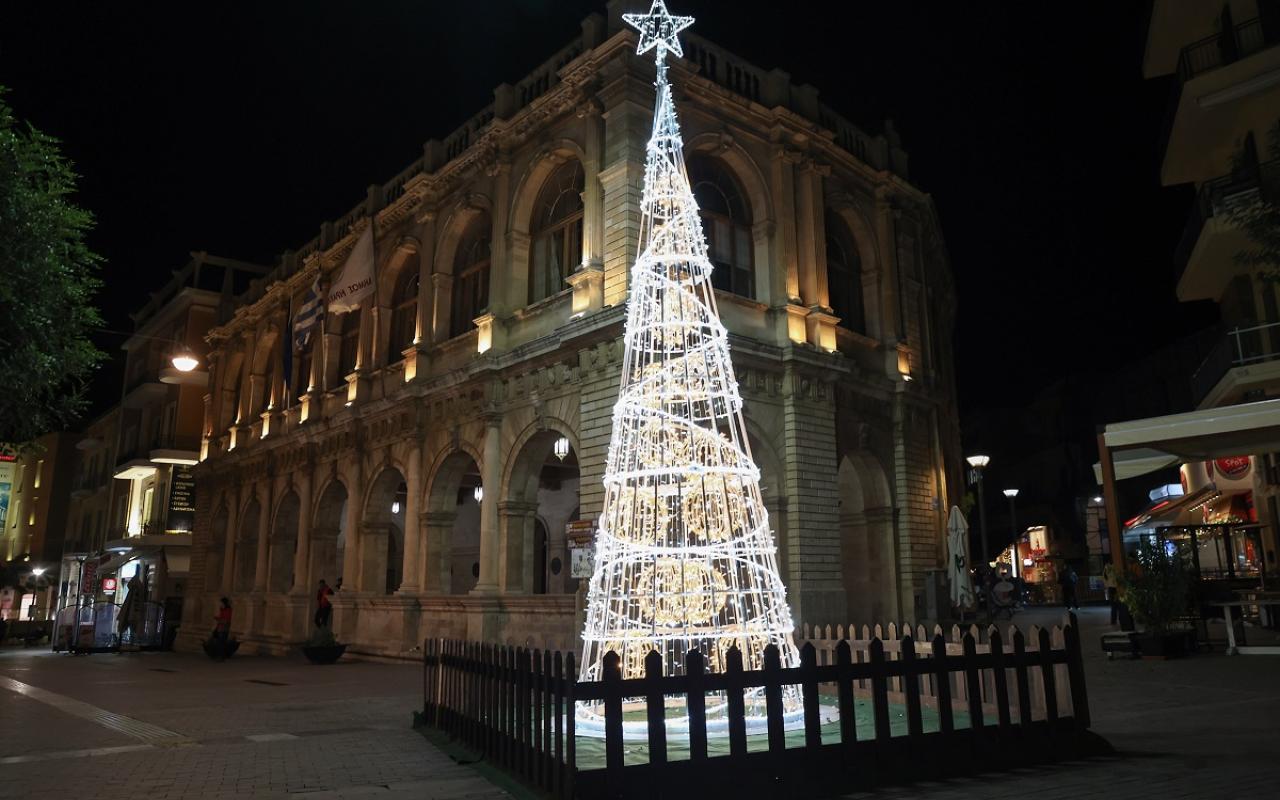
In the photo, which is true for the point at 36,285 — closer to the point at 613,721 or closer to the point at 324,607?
the point at 613,721

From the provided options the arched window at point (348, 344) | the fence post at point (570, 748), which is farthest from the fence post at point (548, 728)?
the arched window at point (348, 344)

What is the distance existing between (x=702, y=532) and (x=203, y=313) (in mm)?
34717

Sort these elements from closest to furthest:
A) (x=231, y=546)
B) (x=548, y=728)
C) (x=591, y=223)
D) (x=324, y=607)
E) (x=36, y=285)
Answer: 1. (x=548, y=728)
2. (x=36, y=285)
3. (x=591, y=223)
4. (x=324, y=607)
5. (x=231, y=546)

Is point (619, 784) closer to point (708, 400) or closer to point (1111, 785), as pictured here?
point (1111, 785)

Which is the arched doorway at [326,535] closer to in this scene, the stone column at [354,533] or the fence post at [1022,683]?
the stone column at [354,533]

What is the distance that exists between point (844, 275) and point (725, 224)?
4435 millimetres

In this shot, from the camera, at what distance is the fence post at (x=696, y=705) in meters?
5.37

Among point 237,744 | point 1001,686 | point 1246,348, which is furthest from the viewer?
point 1246,348

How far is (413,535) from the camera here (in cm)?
2078

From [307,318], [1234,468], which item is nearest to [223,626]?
[307,318]

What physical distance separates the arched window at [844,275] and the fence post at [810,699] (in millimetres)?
16082

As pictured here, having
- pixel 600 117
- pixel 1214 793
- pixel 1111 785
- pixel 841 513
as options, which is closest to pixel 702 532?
pixel 1111 785

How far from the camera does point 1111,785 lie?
5586mm

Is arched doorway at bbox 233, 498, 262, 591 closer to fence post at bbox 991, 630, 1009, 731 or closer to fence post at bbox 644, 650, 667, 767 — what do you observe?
fence post at bbox 644, 650, 667, 767
